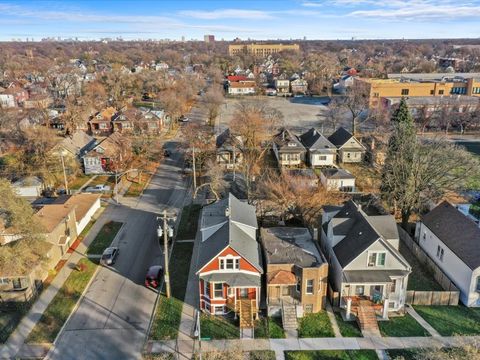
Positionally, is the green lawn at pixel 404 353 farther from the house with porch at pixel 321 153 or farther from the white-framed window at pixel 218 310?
the house with porch at pixel 321 153

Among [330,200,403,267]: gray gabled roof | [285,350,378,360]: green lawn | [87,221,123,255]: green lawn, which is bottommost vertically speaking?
[285,350,378,360]: green lawn

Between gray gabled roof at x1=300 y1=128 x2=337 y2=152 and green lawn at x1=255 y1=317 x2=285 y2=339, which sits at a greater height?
gray gabled roof at x1=300 y1=128 x2=337 y2=152

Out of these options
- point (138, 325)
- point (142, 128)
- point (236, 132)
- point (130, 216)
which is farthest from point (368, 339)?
point (142, 128)

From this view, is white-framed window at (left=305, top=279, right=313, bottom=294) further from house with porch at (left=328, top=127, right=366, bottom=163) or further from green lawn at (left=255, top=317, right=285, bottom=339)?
house with porch at (left=328, top=127, right=366, bottom=163)

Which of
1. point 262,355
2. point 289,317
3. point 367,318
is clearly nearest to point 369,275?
point 367,318

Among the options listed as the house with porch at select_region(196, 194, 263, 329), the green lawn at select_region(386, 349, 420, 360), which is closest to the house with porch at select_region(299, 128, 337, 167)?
the house with porch at select_region(196, 194, 263, 329)

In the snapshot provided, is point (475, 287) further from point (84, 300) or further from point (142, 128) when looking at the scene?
point (142, 128)
